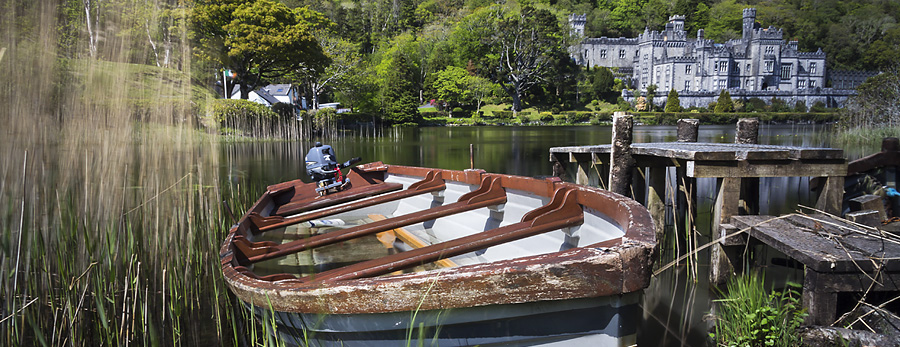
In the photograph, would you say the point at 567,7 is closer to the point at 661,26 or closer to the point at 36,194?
the point at 661,26

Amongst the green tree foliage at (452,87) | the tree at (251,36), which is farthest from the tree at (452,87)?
the tree at (251,36)

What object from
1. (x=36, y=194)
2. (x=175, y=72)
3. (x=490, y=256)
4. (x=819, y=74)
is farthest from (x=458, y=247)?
(x=819, y=74)

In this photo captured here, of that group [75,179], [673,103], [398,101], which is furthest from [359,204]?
[673,103]

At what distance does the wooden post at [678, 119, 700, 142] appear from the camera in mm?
7660

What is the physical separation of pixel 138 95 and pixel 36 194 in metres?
1.18

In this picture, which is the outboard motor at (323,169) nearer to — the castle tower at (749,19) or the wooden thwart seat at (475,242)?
the wooden thwart seat at (475,242)

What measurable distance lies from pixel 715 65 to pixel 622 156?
7482 centimetres

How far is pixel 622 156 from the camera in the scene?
18.3 feet

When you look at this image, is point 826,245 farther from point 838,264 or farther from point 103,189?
point 103,189

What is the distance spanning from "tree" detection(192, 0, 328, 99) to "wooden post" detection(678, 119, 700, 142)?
2100 centimetres

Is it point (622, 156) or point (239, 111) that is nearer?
point (622, 156)

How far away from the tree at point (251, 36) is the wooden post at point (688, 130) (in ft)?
68.9

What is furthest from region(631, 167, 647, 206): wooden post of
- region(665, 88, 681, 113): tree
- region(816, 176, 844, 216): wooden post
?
region(665, 88, 681, 113): tree

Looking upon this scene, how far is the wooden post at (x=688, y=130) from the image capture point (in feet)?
25.1
